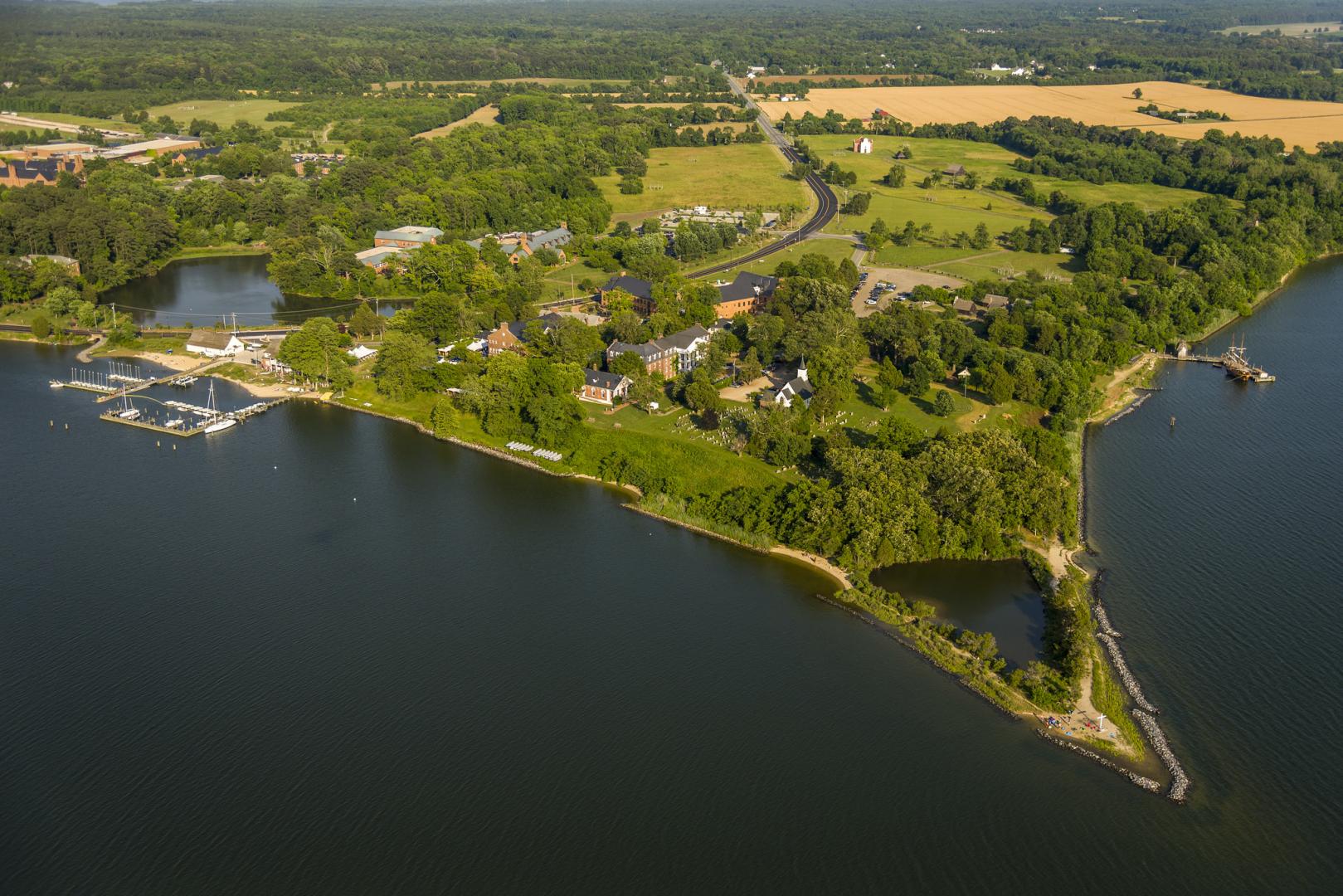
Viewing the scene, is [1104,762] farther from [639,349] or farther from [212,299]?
[212,299]

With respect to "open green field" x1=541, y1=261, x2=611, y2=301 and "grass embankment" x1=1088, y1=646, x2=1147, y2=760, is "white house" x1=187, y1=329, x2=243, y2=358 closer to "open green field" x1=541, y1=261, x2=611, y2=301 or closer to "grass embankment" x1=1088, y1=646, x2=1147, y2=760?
"open green field" x1=541, y1=261, x2=611, y2=301

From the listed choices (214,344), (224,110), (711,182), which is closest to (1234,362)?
(711,182)

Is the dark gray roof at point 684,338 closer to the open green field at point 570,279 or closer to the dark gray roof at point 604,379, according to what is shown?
the dark gray roof at point 604,379

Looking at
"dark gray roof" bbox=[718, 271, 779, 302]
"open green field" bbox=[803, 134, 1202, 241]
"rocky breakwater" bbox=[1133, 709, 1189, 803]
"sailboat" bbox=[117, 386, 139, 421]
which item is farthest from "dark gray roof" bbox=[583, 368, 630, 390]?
"open green field" bbox=[803, 134, 1202, 241]

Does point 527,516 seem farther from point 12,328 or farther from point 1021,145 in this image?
point 1021,145

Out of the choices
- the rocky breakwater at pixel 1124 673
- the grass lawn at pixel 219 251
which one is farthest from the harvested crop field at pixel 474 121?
the rocky breakwater at pixel 1124 673

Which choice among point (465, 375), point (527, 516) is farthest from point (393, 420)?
point (527, 516)
